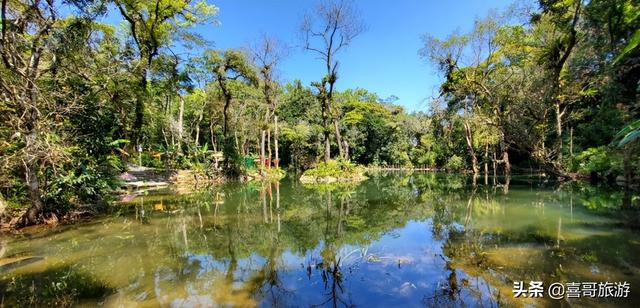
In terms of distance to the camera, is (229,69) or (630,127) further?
(229,69)

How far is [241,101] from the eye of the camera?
3378 centimetres

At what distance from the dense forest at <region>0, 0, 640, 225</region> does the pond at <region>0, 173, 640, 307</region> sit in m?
2.04

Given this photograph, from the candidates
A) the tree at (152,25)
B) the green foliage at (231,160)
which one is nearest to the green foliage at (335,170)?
the green foliage at (231,160)

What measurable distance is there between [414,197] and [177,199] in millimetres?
9366

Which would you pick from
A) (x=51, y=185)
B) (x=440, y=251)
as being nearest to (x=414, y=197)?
(x=440, y=251)

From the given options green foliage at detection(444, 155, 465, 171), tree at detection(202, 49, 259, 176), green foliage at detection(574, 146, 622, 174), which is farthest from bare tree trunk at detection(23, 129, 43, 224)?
green foliage at detection(444, 155, 465, 171)

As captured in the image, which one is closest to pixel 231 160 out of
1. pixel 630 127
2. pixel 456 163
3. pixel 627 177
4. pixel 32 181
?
pixel 32 181

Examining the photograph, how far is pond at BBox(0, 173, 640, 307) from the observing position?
4.17 m

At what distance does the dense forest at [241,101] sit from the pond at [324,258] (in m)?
2.04

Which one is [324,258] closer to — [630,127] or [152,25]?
[630,127]

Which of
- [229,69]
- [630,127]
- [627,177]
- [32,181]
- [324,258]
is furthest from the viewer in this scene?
[229,69]

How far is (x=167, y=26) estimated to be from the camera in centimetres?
1777

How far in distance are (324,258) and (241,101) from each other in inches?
1184

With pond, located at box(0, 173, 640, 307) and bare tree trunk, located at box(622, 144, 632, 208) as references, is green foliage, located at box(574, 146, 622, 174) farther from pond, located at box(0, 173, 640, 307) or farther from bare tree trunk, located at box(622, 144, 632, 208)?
pond, located at box(0, 173, 640, 307)
